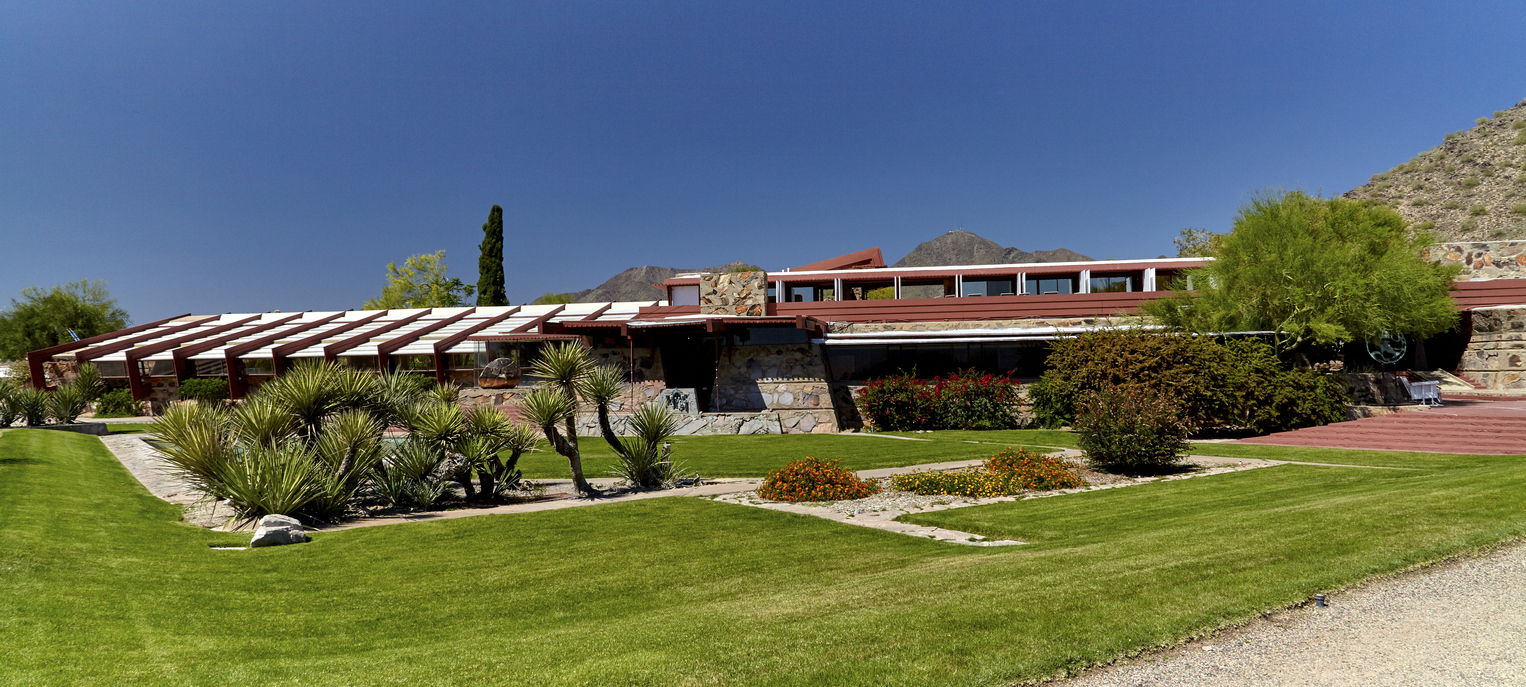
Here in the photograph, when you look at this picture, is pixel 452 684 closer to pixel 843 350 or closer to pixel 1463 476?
pixel 1463 476

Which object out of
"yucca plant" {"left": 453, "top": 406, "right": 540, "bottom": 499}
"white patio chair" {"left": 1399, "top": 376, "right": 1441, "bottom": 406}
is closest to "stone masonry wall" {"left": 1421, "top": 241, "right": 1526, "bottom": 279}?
"white patio chair" {"left": 1399, "top": 376, "right": 1441, "bottom": 406}

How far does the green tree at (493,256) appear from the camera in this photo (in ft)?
171

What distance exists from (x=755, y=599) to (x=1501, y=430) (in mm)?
16266

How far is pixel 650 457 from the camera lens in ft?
41.6

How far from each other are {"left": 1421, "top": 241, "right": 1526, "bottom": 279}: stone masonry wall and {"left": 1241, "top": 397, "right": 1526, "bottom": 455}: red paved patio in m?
9.88

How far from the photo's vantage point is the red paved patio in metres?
14.3

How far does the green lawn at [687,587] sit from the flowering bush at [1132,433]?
101 inches

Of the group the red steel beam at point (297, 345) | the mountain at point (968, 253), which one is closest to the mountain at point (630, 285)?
the mountain at point (968, 253)

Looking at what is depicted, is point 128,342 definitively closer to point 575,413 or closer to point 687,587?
point 575,413

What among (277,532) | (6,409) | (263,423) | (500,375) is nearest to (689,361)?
(500,375)

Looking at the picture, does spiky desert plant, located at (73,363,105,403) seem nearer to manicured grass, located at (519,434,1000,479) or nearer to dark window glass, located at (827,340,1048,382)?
manicured grass, located at (519,434,1000,479)

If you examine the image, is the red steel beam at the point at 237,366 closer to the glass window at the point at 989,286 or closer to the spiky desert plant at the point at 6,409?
Result: the spiky desert plant at the point at 6,409

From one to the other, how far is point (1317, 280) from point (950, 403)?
31.3 feet

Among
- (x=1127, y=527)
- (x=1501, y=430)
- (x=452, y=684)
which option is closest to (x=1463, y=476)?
(x=1127, y=527)
